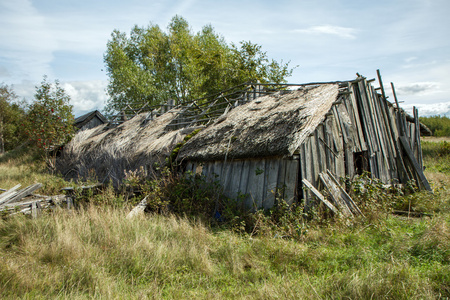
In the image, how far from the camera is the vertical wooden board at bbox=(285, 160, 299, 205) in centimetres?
648

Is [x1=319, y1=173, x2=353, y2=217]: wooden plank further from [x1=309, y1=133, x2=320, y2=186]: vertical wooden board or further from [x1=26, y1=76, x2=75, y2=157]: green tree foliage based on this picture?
[x1=26, y1=76, x2=75, y2=157]: green tree foliage

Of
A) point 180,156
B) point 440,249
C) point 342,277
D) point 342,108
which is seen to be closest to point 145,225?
point 180,156

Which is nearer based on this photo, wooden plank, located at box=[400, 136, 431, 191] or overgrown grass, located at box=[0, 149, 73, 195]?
wooden plank, located at box=[400, 136, 431, 191]

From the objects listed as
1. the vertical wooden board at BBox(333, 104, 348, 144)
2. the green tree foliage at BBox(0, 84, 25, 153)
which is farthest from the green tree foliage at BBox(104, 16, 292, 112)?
the vertical wooden board at BBox(333, 104, 348, 144)

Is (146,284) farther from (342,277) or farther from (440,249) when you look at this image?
(440,249)

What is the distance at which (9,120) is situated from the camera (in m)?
34.9

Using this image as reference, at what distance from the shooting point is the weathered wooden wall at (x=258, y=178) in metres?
6.58

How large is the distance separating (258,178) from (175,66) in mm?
26616

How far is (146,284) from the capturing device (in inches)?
159

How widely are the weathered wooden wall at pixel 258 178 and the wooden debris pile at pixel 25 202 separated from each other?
157 inches

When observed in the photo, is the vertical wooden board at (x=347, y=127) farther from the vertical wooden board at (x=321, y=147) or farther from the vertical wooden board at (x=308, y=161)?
the vertical wooden board at (x=308, y=161)

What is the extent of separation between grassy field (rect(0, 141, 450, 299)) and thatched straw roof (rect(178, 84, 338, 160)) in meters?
1.62

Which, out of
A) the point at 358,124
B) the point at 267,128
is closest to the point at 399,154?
the point at 358,124

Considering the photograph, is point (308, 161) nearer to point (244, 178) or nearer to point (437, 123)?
point (244, 178)
